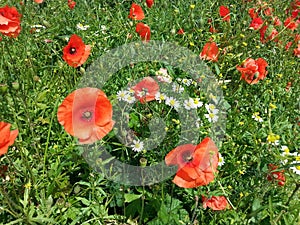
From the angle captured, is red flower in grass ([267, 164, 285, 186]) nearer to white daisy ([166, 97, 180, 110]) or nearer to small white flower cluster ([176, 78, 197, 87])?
white daisy ([166, 97, 180, 110])

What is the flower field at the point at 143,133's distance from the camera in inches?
55.1

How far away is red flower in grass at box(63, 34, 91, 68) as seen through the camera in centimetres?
177

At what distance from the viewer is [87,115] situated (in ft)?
4.56

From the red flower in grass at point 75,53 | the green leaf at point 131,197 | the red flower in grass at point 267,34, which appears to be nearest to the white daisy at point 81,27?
the red flower in grass at point 75,53

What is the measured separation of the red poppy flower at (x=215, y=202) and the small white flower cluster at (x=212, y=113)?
0.39 m

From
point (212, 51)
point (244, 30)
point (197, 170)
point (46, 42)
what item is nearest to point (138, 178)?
point (197, 170)

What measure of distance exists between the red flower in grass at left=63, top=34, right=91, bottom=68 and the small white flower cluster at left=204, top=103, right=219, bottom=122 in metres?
0.64

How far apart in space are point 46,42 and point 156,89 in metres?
0.95

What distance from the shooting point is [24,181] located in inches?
64.7

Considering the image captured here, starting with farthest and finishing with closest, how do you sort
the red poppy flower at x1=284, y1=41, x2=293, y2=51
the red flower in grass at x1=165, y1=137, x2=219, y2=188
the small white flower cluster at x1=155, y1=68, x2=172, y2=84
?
the red poppy flower at x1=284, y1=41, x2=293, y2=51 < the small white flower cluster at x1=155, y1=68, x2=172, y2=84 < the red flower in grass at x1=165, y1=137, x2=219, y2=188

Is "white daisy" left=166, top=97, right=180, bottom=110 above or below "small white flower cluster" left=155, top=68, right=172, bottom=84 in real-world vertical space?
below

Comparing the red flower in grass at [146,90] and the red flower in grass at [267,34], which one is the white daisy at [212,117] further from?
the red flower in grass at [267,34]

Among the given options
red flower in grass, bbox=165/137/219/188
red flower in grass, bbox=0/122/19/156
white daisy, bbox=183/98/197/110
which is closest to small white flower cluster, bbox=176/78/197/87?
white daisy, bbox=183/98/197/110

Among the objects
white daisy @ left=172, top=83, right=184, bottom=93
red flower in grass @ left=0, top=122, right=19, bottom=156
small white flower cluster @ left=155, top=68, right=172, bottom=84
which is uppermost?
red flower in grass @ left=0, top=122, right=19, bottom=156
